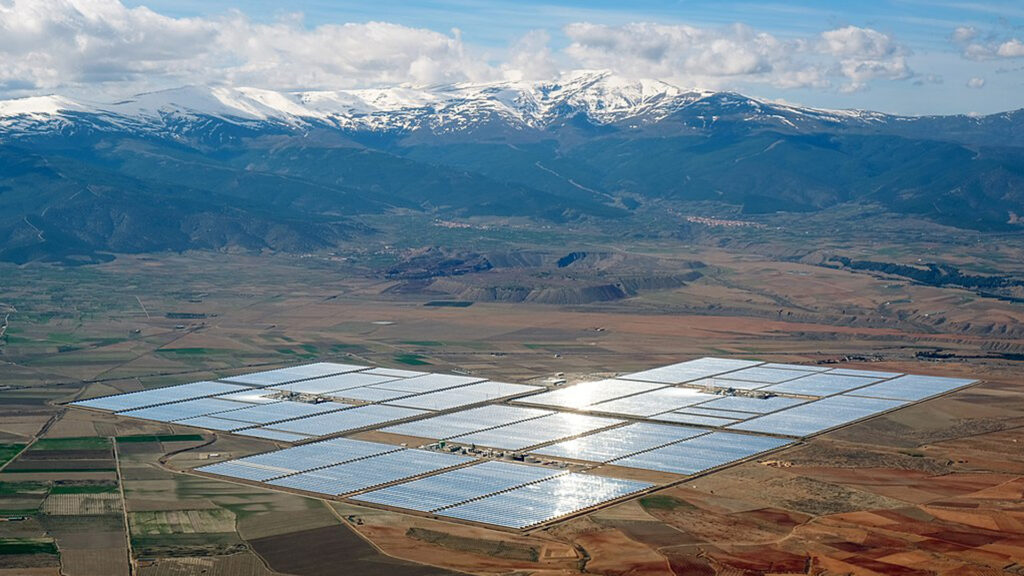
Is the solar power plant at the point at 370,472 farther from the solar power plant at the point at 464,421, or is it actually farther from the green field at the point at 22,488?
the green field at the point at 22,488

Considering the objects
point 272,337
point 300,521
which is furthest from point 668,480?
point 272,337

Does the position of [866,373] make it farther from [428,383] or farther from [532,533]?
[532,533]

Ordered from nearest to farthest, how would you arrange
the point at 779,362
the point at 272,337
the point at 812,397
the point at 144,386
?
the point at 812,397 → the point at 144,386 → the point at 779,362 → the point at 272,337

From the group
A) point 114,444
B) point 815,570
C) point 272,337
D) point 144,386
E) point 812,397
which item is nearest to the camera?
point 815,570

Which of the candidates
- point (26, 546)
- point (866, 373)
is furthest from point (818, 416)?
point (26, 546)

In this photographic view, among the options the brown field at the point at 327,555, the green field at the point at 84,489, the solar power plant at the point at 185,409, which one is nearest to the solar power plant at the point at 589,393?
the solar power plant at the point at 185,409

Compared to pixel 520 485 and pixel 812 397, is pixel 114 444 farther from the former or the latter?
pixel 812 397
